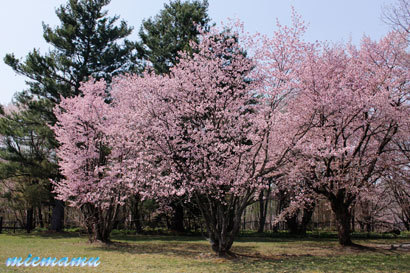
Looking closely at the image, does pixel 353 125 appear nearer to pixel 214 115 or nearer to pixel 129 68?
pixel 214 115

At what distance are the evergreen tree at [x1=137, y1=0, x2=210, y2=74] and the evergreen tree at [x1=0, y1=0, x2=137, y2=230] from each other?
59.8 inches

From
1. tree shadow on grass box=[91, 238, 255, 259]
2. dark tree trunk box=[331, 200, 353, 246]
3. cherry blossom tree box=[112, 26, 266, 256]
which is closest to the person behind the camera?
cherry blossom tree box=[112, 26, 266, 256]

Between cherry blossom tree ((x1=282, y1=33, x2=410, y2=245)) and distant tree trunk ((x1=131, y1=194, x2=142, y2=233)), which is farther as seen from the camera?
distant tree trunk ((x1=131, y1=194, x2=142, y2=233))

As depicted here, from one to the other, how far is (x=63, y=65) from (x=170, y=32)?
24.8ft

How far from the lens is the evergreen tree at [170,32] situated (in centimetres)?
2212

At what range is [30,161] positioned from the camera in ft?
69.0

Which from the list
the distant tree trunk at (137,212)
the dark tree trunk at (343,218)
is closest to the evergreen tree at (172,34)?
the distant tree trunk at (137,212)

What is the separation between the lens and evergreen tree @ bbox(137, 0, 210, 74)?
22125 mm

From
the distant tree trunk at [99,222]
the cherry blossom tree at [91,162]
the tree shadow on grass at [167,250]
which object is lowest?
the tree shadow on grass at [167,250]

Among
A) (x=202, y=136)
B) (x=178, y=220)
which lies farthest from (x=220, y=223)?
(x=178, y=220)

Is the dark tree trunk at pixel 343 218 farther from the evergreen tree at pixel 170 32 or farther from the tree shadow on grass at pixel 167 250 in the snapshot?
the evergreen tree at pixel 170 32

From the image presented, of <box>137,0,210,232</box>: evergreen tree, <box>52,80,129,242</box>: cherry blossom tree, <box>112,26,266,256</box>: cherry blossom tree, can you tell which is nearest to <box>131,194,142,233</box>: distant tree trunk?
<box>137,0,210,232</box>: evergreen tree

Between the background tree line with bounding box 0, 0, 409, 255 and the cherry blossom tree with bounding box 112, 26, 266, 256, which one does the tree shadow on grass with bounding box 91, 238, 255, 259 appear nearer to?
the cherry blossom tree with bounding box 112, 26, 266, 256

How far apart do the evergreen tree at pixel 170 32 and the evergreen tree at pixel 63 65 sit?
4.98ft
